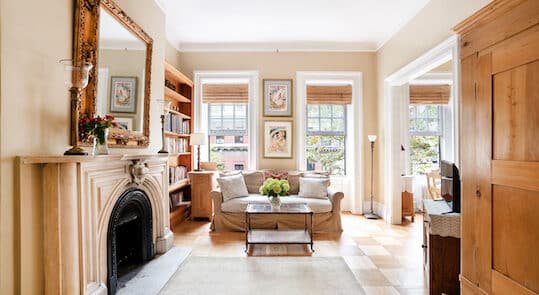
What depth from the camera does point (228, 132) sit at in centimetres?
577

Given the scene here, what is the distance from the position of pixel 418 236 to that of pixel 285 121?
2863mm

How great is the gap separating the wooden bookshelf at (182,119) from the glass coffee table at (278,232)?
1399 mm

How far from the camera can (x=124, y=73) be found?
9.24 feet

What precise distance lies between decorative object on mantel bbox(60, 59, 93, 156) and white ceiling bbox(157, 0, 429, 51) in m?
2.22

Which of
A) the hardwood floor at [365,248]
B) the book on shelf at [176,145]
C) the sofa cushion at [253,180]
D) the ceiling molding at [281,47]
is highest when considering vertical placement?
the ceiling molding at [281,47]

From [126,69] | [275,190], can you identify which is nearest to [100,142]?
[126,69]

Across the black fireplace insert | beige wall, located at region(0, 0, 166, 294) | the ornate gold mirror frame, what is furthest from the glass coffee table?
beige wall, located at region(0, 0, 166, 294)

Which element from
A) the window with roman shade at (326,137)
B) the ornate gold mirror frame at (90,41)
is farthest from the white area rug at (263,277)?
the window with roman shade at (326,137)

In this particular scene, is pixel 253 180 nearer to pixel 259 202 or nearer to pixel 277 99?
pixel 259 202

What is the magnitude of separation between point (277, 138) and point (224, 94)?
1.32 meters

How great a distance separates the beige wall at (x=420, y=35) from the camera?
123 inches

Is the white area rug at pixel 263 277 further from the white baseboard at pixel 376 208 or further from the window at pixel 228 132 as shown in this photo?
the window at pixel 228 132

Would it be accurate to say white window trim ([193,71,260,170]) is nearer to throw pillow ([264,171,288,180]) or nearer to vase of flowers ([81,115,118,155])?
throw pillow ([264,171,288,180])

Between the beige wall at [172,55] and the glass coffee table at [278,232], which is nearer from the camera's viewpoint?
the glass coffee table at [278,232]
